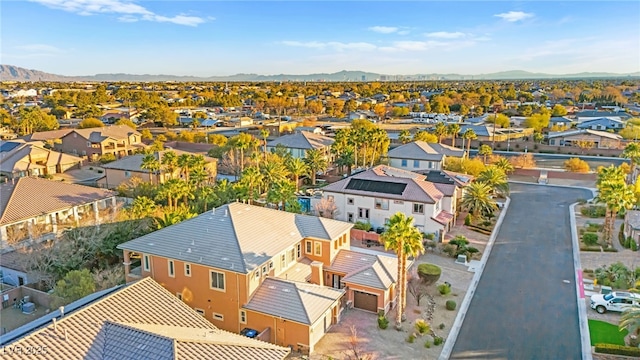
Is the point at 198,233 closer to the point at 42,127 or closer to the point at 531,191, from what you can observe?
the point at 531,191

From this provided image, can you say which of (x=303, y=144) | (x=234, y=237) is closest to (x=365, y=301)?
(x=234, y=237)

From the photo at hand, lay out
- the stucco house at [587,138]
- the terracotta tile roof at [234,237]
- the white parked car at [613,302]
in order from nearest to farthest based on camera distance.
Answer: the terracotta tile roof at [234,237] < the white parked car at [613,302] < the stucco house at [587,138]

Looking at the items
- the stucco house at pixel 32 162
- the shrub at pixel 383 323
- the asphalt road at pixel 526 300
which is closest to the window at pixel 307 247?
the shrub at pixel 383 323

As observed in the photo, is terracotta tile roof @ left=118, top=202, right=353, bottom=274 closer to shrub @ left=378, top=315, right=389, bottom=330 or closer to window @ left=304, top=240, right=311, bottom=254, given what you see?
window @ left=304, top=240, right=311, bottom=254

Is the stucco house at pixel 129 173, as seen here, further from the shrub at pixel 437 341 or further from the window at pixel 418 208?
the shrub at pixel 437 341

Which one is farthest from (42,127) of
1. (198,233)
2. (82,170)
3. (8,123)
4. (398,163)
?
(198,233)

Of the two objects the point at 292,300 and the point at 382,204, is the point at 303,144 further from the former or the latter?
the point at 292,300

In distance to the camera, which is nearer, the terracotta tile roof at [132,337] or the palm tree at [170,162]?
the terracotta tile roof at [132,337]
